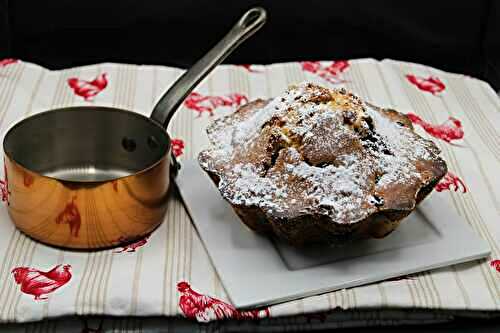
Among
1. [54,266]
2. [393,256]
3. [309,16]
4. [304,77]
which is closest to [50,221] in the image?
[54,266]

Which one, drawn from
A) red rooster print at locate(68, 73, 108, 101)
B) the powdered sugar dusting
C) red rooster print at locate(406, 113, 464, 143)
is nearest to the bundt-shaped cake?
the powdered sugar dusting

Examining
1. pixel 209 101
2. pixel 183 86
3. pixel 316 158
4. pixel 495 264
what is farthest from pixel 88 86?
pixel 495 264

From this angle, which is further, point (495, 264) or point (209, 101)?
point (209, 101)

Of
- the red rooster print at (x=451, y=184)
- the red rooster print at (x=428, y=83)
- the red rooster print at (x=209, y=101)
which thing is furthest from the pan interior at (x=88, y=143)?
the red rooster print at (x=428, y=83)

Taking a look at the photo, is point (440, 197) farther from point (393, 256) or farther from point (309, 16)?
point (309, 16)

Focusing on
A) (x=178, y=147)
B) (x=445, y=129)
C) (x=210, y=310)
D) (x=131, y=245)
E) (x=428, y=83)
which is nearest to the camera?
(x=210, y=310)

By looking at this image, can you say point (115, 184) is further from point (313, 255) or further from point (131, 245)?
point (313, 255)

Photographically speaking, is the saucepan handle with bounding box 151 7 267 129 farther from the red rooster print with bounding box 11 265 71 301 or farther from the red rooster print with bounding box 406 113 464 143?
the red rooster print with bounding box 406 113 464 143
